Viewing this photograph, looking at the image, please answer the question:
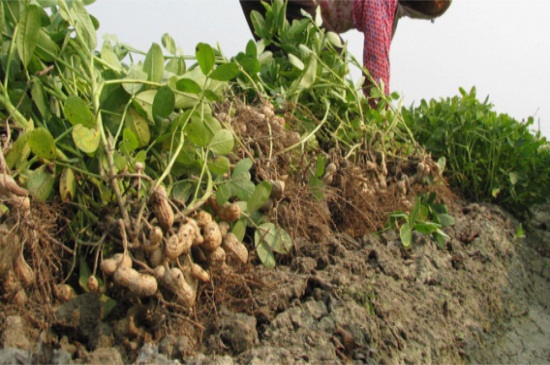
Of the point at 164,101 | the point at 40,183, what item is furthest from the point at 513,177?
the point at 40,183

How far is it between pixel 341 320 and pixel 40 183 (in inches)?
29.0

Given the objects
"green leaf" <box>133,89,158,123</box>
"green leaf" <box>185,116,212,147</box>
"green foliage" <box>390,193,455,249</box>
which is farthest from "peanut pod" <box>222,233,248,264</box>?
"green foliage" <box>390,193,455,249</box>

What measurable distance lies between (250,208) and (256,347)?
341 mm

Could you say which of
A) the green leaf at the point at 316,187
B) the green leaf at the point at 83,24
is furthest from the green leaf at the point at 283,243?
the green leaf at the point at 83,24

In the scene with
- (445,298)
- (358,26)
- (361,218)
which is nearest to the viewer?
(445,298)

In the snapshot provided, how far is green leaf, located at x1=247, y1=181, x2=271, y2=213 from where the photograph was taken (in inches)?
55.0

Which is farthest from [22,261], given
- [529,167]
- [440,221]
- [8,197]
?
[529,167]

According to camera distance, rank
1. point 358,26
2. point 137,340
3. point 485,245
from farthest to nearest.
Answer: point 358,26 → point 485,245 → point 137,340

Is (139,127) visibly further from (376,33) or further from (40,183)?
(376,33)

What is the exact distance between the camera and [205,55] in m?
1.30

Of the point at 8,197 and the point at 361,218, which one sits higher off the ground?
the point at 361,218

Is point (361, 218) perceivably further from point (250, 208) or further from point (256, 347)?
point (256, 347)

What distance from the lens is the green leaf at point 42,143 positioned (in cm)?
116

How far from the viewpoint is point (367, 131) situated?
2.24 metres
